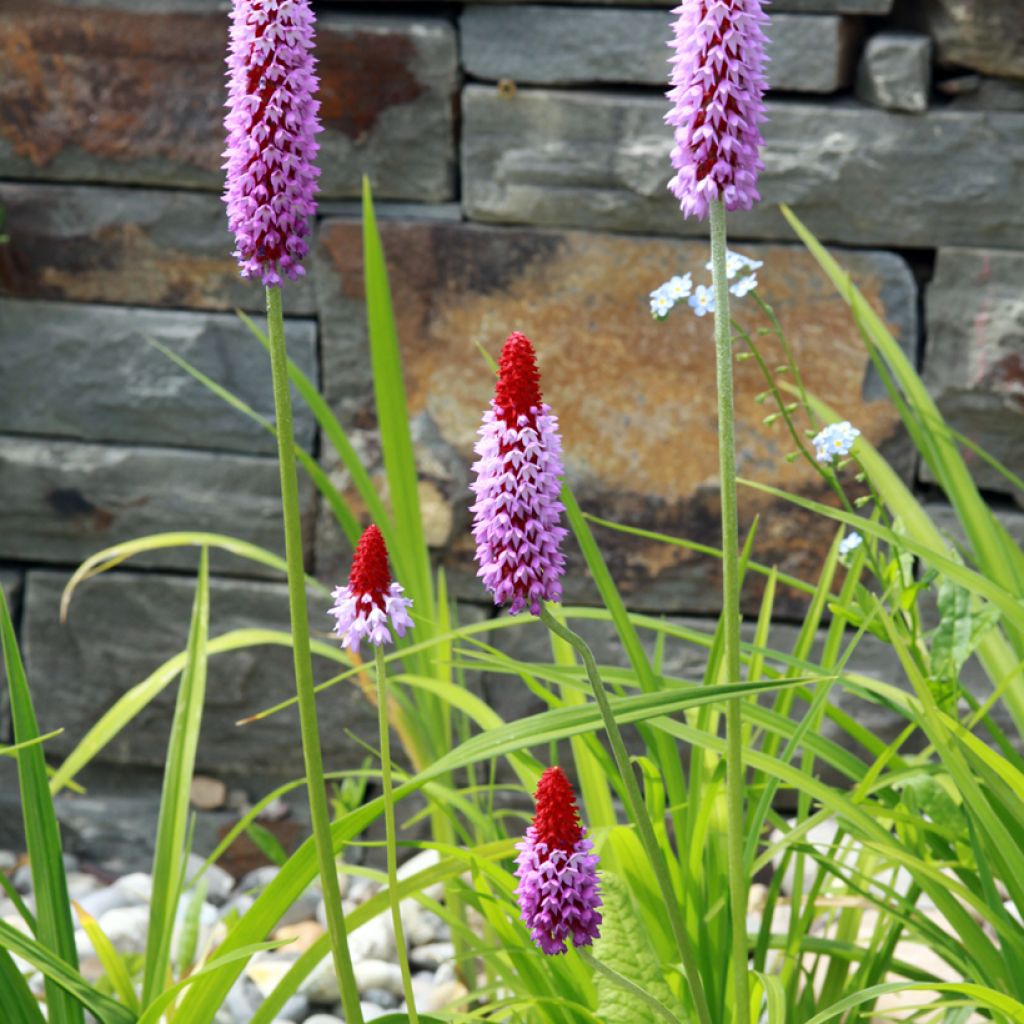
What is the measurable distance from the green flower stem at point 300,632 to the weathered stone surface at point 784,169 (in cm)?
128

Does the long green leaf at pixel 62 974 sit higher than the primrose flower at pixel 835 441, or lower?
lower

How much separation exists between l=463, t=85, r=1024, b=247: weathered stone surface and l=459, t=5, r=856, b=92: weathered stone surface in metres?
0.03

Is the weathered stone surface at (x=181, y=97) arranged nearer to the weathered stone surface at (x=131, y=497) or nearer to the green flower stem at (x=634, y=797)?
the weathered stone surface at (x=131, y=497)

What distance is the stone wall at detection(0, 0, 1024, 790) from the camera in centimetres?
194

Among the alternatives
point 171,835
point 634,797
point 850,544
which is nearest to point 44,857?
point 171,835

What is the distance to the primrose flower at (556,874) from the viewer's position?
0.77 meters

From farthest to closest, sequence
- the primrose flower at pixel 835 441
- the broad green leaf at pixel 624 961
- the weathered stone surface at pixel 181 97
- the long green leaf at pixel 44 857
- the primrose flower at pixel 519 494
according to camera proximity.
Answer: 1. the weathered stone surface at pixel 181 97
2. the primrose flower at pixel 835 441
3. the long green leaf at pixel 44 857
4. the broad green leaf at pixel 624 961
5. the primrose flower at pixel 519 494

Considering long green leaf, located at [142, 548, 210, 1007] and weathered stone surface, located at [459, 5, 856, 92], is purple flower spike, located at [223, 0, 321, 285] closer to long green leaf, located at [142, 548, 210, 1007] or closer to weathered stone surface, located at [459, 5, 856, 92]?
long green leaf, located at [142, 548, 210, 1007]

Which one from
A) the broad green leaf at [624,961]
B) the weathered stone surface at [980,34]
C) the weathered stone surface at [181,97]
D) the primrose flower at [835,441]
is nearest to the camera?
the broad green leaf at [624,961]

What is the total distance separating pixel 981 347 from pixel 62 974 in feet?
4.88

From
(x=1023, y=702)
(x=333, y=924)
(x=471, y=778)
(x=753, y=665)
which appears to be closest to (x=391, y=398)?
(x=471, y=778)

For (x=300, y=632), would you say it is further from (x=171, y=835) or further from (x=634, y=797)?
(x=171, y=835)

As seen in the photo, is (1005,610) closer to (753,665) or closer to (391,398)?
(753,665)

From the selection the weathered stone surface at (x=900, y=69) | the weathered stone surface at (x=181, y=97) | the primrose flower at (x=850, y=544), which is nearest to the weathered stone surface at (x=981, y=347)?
the weathered stone surface at (x=900, y=69)
